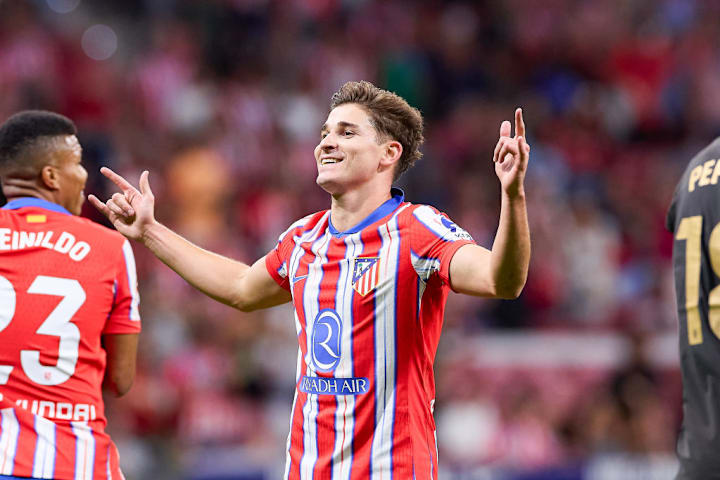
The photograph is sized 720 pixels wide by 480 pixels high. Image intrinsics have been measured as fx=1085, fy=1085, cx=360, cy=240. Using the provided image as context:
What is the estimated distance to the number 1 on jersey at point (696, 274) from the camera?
420 centimetres

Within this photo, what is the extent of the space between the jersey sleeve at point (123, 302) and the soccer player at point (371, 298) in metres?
0.77

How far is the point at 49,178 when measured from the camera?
507cm

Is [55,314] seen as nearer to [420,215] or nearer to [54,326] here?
[54,326]

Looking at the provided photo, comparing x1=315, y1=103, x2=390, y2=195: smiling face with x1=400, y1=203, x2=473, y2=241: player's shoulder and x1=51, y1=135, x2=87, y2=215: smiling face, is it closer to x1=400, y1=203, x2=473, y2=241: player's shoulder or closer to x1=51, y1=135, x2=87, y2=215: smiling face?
x1=400, y1=203, x2=473, y2=241: player's shoulder

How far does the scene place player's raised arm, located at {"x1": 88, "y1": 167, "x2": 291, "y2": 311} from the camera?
17.1ft

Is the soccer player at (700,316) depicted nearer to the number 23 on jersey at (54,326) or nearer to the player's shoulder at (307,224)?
the player's shoulder at (307,224)

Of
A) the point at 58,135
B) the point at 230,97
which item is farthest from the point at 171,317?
the point at 58,135

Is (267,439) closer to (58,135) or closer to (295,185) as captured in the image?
(295,185)

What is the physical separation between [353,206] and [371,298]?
50cm

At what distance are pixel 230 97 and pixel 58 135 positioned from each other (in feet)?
26.8

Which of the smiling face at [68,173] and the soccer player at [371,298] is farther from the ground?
the smiling face at [68,173]

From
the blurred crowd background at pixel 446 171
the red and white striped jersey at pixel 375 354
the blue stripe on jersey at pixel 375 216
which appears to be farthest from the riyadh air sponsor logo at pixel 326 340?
the blurred crowd background at pixel 446 171

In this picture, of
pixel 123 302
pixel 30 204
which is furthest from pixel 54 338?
pixel 30 204

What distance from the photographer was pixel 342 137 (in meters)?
4.93
